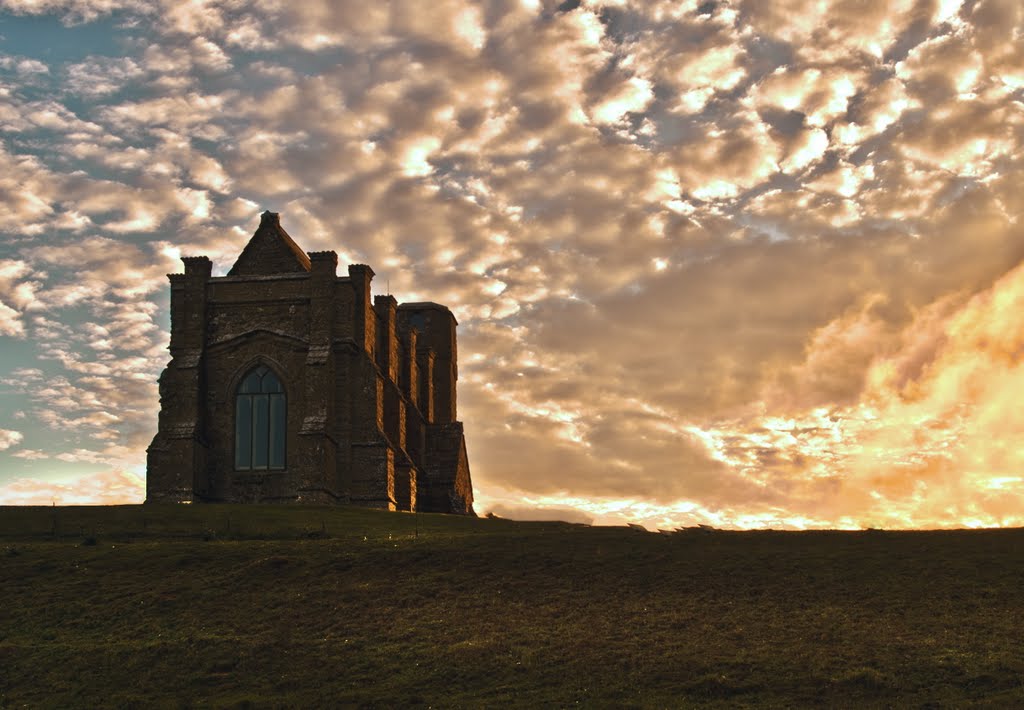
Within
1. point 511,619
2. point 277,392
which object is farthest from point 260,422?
point 511,619

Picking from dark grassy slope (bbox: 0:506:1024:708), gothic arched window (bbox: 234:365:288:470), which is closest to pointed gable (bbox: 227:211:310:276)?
gothic arched window (bbox: 234:365:288:470)

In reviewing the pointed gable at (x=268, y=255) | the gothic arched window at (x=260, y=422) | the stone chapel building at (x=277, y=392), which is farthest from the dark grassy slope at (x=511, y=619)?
the pointed gable at (x=268, y=255)

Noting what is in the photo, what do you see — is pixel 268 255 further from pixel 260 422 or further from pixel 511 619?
pixel 511 619

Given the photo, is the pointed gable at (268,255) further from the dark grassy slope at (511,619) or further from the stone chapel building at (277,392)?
the dark grassy slope at (511,619)

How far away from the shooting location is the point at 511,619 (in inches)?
1125

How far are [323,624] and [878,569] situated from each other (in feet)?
48.6

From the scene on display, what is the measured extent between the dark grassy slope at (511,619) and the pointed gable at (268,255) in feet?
67.6

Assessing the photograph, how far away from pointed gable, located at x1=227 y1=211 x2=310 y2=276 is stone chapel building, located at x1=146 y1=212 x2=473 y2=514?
6cm

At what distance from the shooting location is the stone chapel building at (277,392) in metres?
53.2

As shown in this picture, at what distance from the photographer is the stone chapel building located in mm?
53250

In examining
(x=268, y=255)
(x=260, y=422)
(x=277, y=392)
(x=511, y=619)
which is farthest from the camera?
(x=268, y=255)

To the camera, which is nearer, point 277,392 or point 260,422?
point 260,422

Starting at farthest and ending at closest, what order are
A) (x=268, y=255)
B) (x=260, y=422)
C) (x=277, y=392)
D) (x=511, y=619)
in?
1. (x=268, y=255)
2. (x=277, y=392)
3. (x=260, y=422)
4. (x=511, y=619)

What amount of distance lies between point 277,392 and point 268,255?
24.2 feet
